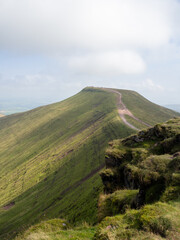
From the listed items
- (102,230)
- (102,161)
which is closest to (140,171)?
(102,230)

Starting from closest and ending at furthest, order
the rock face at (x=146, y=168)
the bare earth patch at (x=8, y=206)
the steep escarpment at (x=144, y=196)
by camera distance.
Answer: the steep escarpment at (x=144, y=196)
the rock face at (x=146, y=168)
the bare earth patch at (x=8, y=206)

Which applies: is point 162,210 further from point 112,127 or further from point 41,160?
point 41,160

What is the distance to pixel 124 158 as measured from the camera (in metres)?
35.2

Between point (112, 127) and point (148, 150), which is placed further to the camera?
point (112, 127)

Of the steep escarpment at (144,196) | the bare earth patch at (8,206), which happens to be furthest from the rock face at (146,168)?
the bare earth patch at (8,206)

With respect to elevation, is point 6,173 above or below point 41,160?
below

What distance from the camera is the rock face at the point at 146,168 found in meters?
17.1

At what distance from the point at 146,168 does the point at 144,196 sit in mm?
4424

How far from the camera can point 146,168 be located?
843 inches

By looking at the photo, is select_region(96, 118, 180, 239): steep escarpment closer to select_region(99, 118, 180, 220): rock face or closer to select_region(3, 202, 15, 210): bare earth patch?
select_region(99, 118, 180, 220): rock face

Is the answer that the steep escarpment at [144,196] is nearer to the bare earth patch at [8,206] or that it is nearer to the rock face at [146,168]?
the rock face at [146,168]

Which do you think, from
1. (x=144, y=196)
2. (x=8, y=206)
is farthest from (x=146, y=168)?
(x=8, y=206)

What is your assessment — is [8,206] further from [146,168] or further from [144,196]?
[144,196]

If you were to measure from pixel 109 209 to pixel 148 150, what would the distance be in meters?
16.8
